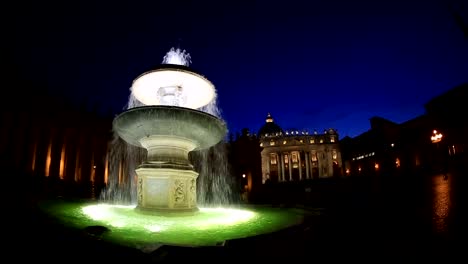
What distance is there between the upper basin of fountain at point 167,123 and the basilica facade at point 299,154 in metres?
74.2

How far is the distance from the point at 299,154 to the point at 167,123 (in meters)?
80.1

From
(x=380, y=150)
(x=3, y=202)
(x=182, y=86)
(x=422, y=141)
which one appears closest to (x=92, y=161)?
(x=182, y=86)

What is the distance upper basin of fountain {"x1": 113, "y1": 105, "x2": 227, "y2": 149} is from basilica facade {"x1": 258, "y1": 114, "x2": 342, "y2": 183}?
74.2 m

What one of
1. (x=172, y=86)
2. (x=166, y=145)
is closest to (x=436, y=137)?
(x=172, y=86)

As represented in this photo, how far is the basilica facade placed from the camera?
80.9 m

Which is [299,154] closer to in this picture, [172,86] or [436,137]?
[436,137]

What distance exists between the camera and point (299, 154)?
275 feet

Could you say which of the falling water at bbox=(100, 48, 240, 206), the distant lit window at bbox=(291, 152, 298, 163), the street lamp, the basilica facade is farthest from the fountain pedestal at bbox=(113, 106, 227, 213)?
the distant lit window at bbox=(291, 152, 298, 163)

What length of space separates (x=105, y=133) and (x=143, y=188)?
28.7 meters

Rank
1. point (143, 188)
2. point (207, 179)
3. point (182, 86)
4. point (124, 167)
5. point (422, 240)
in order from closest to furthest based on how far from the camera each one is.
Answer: point (422, 240), point (143, 188), point (182, 86), point (207, 179), point (124, 167)

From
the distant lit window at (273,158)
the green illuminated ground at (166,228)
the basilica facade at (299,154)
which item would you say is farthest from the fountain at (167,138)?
the distant lit window at (273,158)

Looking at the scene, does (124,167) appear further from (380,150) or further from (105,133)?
(380,150)

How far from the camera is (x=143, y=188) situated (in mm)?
7227

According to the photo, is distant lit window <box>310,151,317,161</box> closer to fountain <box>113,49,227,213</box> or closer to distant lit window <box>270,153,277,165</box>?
distant lit window <box>270,153,277,165</box>
